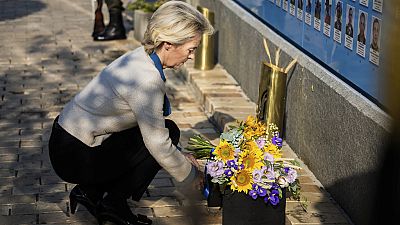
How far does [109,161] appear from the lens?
396 centimetres

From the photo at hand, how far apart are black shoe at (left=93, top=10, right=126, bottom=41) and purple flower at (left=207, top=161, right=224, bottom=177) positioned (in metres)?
6.77

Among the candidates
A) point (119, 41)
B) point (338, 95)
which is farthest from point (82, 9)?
point (338, 95)

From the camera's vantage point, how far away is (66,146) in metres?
3.93

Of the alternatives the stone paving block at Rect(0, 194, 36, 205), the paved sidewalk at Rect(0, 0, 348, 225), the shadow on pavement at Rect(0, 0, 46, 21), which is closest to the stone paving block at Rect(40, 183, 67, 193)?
the paved sidewalk at Rect(0, 0, 348, 225)

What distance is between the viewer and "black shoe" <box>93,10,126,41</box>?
1027 centimetres

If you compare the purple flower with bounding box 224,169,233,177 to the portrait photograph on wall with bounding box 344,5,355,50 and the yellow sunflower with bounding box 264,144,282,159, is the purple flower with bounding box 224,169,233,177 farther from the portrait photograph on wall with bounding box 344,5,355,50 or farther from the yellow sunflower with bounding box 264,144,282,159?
the portrait photograph on wall with bounding box 344,5,355,50

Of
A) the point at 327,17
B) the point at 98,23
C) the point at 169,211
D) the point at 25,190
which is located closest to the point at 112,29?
the point at 98,23

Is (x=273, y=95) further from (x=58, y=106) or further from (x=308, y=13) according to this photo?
(x=58, y=106)

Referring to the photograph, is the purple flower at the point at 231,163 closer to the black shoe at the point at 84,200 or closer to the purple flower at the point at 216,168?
the purple flower at the point at 216,168

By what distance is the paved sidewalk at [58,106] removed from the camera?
4.50 meters

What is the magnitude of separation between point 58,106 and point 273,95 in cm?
251

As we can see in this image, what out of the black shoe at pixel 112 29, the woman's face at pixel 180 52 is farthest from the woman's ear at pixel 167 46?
the black shoe at pixel 112 29

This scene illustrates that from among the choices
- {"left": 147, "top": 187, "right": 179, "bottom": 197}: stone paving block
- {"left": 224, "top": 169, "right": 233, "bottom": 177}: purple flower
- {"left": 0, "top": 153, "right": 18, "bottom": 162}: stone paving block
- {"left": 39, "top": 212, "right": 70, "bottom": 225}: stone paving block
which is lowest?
{"left": 0, "top": 153, "right": 18, "bottom": 162}: stone paving block

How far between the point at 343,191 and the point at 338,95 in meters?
0.57
